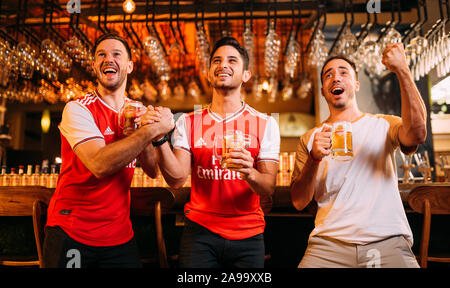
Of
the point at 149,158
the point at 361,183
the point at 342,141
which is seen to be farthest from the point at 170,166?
the point at 361,183

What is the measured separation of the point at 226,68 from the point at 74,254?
110 centimetres

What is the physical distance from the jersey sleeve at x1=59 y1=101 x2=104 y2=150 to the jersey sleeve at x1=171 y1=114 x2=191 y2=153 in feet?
1.15

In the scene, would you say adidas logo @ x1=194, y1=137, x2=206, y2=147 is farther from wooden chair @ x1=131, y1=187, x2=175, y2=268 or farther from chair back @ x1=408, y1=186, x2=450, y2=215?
chair back @ x1=408, y1=186, x2=450, y2=215

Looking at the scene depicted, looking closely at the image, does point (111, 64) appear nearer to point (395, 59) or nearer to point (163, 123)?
point (163, 123)

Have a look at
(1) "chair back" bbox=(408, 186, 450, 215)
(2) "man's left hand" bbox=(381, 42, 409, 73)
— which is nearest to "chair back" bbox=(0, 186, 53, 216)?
(2) "man's left hand" bbox=(381, 42, 409, 73)

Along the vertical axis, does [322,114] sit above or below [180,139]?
above

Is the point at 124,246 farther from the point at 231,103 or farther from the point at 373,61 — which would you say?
the point at 373,61

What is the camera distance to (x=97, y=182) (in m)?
1.53

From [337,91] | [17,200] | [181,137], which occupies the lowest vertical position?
[17,200]

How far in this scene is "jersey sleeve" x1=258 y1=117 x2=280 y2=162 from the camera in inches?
65.9

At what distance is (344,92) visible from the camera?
6.00 feet

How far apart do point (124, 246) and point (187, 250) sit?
0.93ft

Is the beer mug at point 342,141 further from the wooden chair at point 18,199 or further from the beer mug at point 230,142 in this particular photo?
the wooden chair at point 18,199
